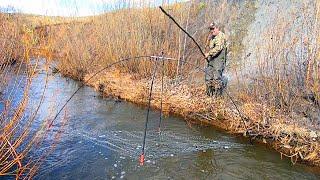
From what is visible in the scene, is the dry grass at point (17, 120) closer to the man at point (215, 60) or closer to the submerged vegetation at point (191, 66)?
the submerged vegetation at point (191, 66)

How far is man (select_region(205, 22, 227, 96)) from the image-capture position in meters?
8.76

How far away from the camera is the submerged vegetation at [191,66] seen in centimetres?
610

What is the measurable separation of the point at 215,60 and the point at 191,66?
2.87 m

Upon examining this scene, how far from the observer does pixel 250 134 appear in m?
7.56

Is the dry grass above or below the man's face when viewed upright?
below

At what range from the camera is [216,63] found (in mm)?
9039

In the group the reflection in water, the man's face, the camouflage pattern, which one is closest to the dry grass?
the reflection in water

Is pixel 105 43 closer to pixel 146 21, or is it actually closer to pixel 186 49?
pixel 146 21

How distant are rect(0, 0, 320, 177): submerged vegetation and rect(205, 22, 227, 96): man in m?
0.32

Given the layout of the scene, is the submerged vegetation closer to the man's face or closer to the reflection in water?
the reflection in water

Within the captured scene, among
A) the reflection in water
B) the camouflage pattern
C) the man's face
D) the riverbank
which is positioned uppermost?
the man's face

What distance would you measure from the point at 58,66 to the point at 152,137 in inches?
386

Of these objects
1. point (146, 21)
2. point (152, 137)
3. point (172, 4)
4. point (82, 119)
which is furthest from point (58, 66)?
point (152, 137)

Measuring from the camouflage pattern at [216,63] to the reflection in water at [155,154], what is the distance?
1.23 m
